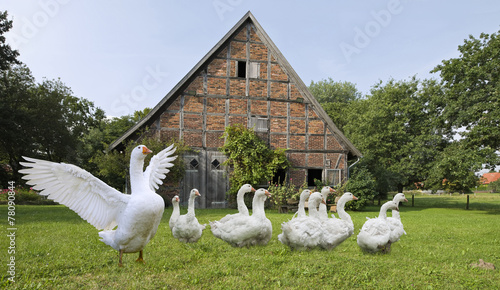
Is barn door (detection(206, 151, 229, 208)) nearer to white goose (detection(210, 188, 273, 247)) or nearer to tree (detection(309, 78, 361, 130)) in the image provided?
white goose (detection(210, 188, 273, 247))

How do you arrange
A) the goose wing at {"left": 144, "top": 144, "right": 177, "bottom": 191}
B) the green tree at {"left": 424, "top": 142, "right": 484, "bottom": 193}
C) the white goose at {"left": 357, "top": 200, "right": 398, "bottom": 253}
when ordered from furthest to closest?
the green tree at {"left": 424, "top": 142, "right": 484, "bottom": 193} < the white goose at {"left": 357, "top": 200, "right": 398, "bottom": 253} < the goose wing at {"left": 144, "top": 144, "right": 177, "bottom": 191}

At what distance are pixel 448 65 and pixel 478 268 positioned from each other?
1850cm

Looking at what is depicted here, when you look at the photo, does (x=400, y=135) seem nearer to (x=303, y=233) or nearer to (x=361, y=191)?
(x=361, y=191)

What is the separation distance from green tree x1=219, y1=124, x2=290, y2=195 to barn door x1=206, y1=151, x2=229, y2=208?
37cm

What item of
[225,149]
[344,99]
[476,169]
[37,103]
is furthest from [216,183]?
[344,99]

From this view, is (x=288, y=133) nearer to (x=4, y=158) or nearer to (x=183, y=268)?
(x=183, y=268)

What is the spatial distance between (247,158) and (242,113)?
2.47 m

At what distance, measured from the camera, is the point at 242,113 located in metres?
16.2

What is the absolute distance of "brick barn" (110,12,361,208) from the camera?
15547 mm

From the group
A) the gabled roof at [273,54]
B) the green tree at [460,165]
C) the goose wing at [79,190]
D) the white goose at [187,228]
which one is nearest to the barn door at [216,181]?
the gabled roof at [273,54]

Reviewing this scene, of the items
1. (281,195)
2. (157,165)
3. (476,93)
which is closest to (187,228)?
(157,165)

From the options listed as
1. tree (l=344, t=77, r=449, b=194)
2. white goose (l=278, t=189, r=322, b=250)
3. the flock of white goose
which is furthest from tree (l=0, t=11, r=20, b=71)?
tree (l=344, t=77, r=449, b=194)

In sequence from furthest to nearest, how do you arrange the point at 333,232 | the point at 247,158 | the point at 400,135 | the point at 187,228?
the point at 400,135, the point at 247,158, the point at 187,228, the point at 333,232

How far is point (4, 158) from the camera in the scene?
91.5 ft
